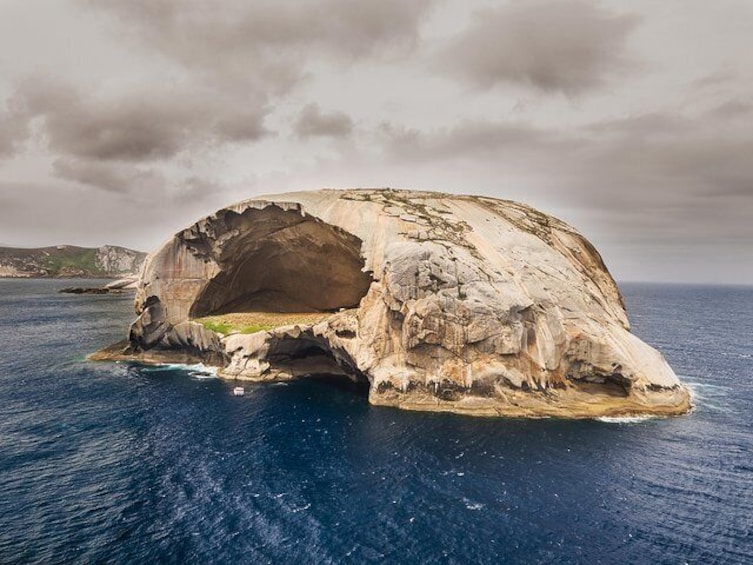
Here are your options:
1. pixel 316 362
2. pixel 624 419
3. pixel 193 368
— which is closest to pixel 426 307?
pixel 316 362

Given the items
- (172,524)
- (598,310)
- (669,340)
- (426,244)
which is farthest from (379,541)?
(669,340)

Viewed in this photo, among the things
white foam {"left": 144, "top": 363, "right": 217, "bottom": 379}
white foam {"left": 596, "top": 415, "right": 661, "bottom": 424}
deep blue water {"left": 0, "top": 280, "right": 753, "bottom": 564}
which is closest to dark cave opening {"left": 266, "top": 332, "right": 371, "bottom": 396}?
deep blue water {"left": 0, "top": 280, "right": 753, "bottom": 564}

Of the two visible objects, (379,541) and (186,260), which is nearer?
(379,541)

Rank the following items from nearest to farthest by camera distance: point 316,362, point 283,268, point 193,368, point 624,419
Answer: point 624,419, point 316,362, point 193,368, point 283,268

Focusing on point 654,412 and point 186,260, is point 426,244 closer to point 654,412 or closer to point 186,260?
point 654,412

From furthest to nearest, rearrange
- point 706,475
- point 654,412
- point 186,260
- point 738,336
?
point 738,336 < point 186,260 < point 654,412 < point 706,475

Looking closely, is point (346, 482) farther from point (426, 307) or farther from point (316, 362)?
point (316, 362)

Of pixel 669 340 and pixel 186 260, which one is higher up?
pixel 186 260
